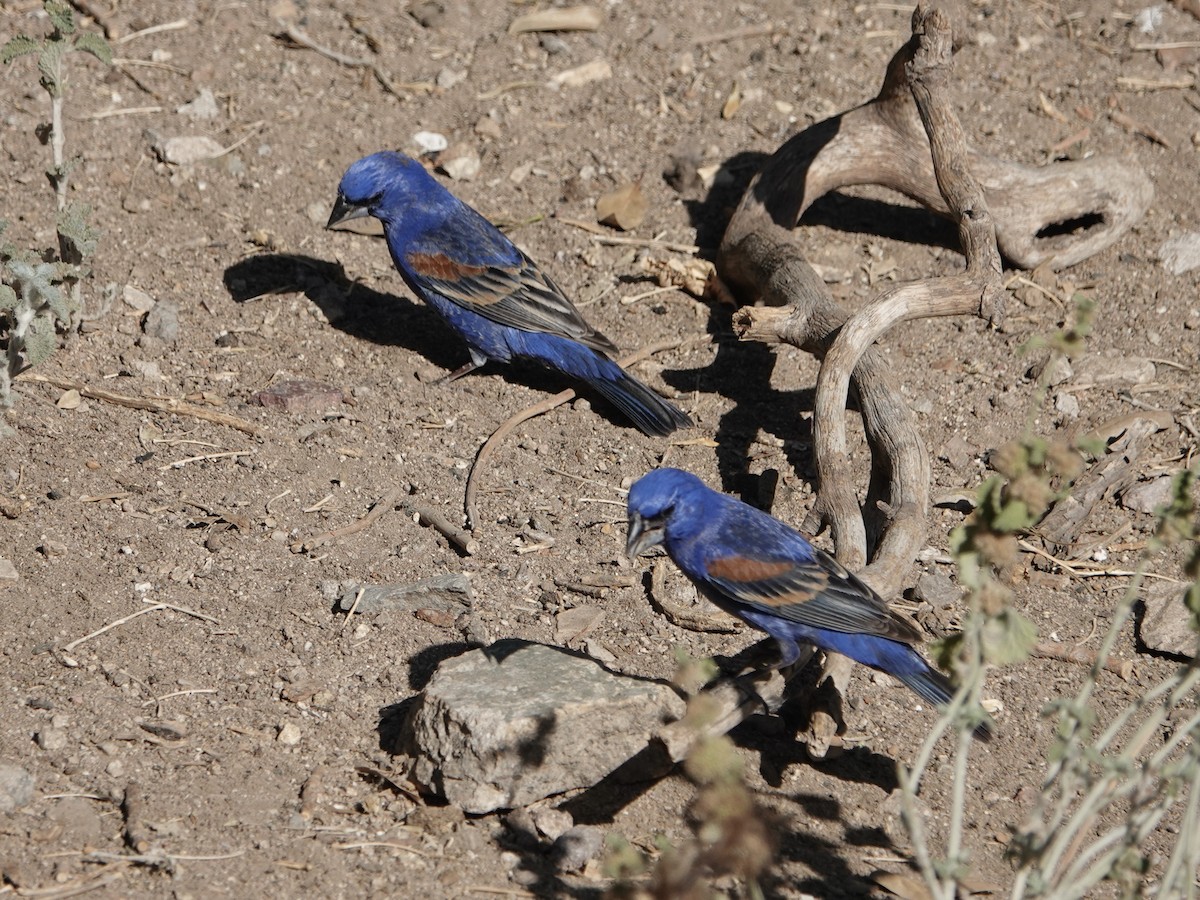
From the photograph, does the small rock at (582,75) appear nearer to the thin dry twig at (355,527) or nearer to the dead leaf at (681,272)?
the dead leaf at (681,272)

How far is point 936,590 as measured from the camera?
5023mm

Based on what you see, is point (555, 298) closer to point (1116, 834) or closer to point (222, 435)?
point (222, 435)

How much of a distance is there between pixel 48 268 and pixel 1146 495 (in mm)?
4403

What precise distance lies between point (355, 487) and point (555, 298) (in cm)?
142

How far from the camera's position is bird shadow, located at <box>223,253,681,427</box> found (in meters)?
6.35

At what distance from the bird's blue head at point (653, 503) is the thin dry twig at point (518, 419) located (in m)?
A: 1.15

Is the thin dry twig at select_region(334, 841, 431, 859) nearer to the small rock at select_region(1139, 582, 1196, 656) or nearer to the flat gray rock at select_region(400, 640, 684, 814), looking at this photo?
the flat gray rock at select_region(400, 640, 684, 814)

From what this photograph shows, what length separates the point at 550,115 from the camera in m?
7.34

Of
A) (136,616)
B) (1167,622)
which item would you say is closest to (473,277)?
(136,616)

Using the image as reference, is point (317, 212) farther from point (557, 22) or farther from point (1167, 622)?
point (1167, 622)

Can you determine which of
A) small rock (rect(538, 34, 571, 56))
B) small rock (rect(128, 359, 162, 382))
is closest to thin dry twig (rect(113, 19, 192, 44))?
small rock (rect(538, 34, 571, 56))

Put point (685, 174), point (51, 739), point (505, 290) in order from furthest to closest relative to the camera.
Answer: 1. point (685, 174)
2. point (505, 290)
3. point (51, 739)

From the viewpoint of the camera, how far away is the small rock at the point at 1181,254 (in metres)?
6.55

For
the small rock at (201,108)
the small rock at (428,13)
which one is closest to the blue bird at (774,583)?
the small rock at (201,108)
